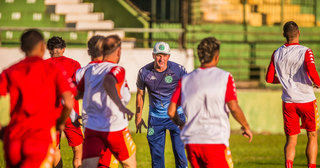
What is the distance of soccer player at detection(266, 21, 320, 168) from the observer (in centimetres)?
710

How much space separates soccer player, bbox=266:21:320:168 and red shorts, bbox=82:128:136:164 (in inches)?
120

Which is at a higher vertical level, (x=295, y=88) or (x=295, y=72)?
(x=295, y=72)

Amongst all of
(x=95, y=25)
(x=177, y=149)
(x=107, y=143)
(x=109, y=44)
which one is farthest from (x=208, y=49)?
(x=95, y=25)

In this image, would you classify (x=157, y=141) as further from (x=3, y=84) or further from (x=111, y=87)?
(x=3, y=84)

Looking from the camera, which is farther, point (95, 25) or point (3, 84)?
point (95, 25)

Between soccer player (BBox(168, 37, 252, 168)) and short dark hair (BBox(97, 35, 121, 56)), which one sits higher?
short dark hair (BBox(97, 35, 121, 56))

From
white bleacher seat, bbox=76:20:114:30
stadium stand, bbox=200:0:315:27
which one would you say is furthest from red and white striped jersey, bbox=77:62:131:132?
stadium stand, bbox=200:0:315:27

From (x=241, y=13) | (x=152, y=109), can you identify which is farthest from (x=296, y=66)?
(x=241, y=13)

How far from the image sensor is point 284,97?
290 inches

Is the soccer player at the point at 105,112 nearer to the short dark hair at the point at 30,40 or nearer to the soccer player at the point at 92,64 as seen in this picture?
the soccer player at the point at 92,64

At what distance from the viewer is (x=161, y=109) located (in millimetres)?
7133

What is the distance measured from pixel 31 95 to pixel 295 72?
4.59 metres

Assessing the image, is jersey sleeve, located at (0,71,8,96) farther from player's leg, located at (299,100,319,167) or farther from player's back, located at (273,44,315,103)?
player's leg, located at (299,100,319,167)

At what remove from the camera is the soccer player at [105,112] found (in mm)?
5320
